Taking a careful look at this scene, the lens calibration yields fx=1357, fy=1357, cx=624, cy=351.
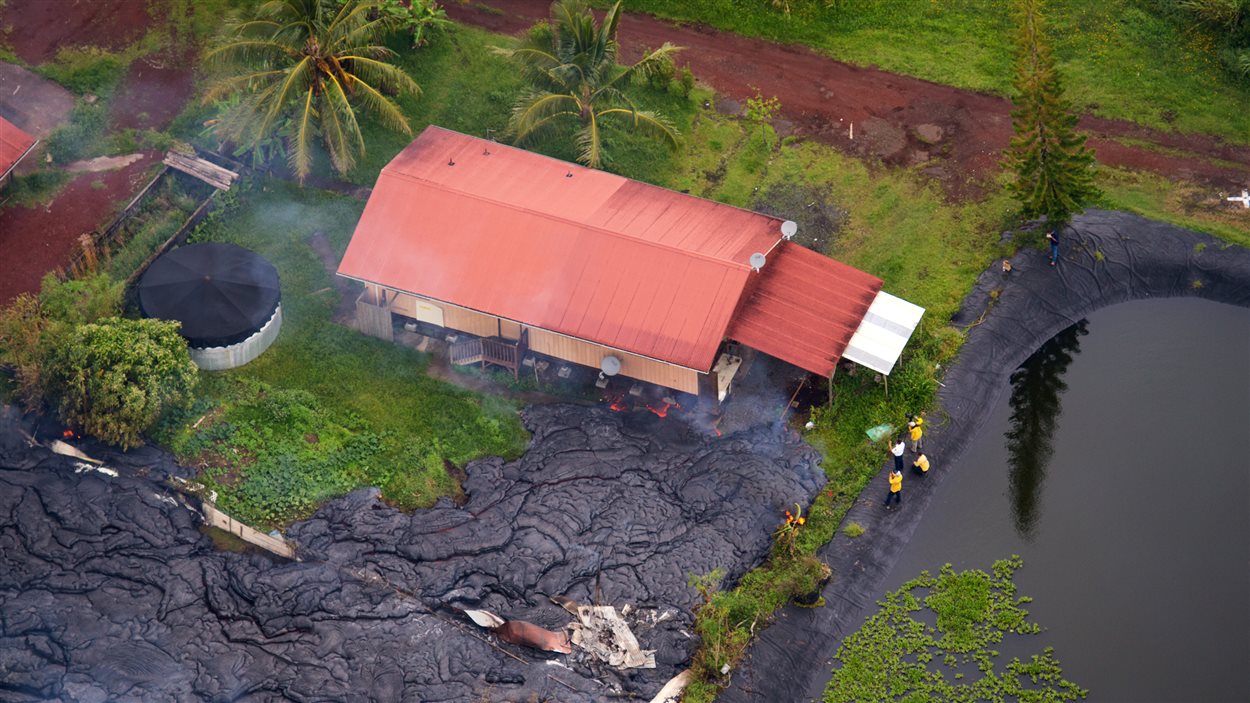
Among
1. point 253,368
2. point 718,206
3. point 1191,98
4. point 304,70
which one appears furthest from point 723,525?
point 1191,98

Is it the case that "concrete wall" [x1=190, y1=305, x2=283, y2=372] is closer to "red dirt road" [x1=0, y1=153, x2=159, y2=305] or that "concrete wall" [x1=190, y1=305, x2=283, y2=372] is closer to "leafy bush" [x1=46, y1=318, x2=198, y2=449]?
"leafy bush" [x1=46, y1=318, x2=198, y2=449]

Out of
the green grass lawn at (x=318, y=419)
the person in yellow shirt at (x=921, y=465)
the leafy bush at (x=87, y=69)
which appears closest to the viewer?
the green grass lawn at (x=318, y=419)

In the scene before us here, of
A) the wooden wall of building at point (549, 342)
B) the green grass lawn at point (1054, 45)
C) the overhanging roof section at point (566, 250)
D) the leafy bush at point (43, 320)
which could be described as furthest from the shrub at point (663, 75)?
the leafy bush at point (43, 320)

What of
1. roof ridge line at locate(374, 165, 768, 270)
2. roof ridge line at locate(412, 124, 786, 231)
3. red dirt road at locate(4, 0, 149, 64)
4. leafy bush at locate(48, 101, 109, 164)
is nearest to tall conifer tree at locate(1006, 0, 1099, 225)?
roof ridge line at locate(412, 124, 786, 231)

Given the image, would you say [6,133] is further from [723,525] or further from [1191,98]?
[1191,98]

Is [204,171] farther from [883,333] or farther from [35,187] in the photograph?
[883,333]

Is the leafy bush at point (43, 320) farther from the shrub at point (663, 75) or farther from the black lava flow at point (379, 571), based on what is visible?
the shrub at point (663, 75)
